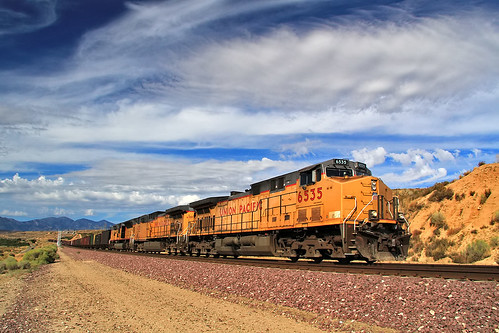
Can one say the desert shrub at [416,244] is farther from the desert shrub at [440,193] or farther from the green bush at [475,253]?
the green bush at [475,253]

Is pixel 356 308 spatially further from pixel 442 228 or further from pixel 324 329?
pixel 442 228

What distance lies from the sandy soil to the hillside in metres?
15.3

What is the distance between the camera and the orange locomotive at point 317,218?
12.1 m

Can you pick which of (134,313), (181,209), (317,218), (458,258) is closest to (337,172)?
(317,218)

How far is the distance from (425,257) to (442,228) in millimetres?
4647

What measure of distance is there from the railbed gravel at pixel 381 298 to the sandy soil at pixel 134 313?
0.68 m

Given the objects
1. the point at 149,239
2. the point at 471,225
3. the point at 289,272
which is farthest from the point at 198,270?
the point at 149,239

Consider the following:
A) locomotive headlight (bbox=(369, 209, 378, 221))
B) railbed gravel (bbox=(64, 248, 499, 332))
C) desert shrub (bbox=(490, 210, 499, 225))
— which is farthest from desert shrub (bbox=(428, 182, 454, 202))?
railbed gravel (bbox=(64, 248, 499, 332))

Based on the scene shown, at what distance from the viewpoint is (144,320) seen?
7.64m

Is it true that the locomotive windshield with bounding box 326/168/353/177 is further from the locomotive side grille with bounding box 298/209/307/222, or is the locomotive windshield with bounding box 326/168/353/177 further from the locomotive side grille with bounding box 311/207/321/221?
the locomotive side grille with bounding box 298/209/307/222

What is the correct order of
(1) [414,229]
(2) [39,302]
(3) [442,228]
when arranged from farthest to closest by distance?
(1) [414,229] < (3) [442,228] < (2) [39,302]

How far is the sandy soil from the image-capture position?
275 inches

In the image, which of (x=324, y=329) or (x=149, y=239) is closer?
(x=324, y=329)

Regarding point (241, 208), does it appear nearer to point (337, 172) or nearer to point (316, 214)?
point (316, 214)
